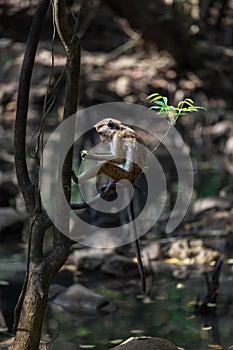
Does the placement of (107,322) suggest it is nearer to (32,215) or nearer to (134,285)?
(134,285)

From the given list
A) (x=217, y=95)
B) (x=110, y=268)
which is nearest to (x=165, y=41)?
(x=217, y=95)

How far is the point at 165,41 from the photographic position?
38.5 ft

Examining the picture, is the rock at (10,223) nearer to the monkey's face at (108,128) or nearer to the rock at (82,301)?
the rock at (82,301)

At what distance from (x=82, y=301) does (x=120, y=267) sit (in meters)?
1.09

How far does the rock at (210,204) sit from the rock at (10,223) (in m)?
2.22

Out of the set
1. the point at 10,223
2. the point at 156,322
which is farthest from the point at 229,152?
the point at 156,322

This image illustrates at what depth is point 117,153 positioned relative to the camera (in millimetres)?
3480

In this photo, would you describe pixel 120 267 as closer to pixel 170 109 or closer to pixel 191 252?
pixel 191 252

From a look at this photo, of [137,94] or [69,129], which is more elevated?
[69,129]

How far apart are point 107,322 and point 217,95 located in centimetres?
778

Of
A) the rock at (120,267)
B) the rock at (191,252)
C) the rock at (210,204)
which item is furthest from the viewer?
the rock at (210,204)

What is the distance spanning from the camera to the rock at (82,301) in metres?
6.18

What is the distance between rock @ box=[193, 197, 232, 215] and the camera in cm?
977

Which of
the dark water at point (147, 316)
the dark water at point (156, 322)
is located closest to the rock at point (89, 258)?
the dark water at point (147, 316)
